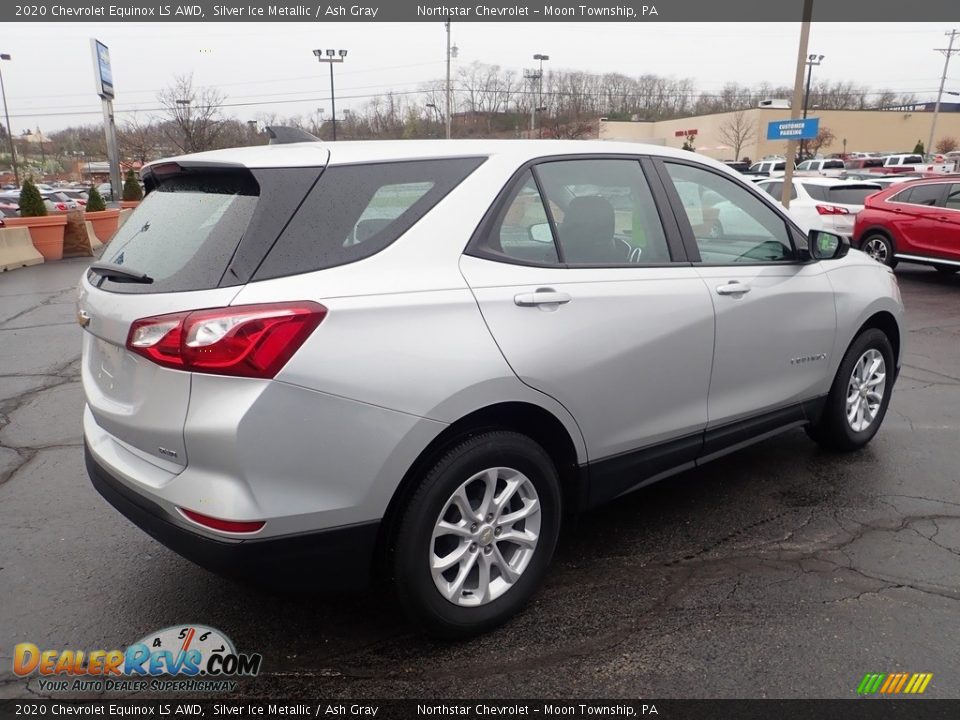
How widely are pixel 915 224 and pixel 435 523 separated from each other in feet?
39.8

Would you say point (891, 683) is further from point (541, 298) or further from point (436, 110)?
point (436, 110)

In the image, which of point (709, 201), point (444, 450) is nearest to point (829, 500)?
point (709, 201)

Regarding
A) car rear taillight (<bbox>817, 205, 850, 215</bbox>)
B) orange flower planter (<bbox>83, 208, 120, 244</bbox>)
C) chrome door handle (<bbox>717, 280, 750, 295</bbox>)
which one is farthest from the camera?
orange flower planter (<bbox>83, 208, 120, 244</bbox>)

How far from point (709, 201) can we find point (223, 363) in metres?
2.52

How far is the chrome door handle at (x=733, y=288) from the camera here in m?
3.37

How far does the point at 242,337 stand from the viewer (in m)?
2.15

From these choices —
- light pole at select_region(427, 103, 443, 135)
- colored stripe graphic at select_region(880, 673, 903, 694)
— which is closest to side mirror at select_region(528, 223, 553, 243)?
colored stripe graphic at select_region(880, 673, 903, 694)

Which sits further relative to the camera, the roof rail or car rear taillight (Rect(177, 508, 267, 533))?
the roof rail

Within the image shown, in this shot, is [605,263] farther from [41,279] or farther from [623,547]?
[41,279]

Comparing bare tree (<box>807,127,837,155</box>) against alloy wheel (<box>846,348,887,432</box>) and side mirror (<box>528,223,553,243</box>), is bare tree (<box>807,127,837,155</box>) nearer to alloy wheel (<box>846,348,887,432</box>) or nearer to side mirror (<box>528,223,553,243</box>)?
alloy wheel (<box>846,348,887,432</box>)

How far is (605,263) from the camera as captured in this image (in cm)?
304

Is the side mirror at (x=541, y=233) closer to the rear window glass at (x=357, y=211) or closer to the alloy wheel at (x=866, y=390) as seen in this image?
the rear window glass at (x=357, y=211)

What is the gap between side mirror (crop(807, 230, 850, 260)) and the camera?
12.9ft

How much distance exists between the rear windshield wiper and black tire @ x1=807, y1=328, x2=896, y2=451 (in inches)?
144
